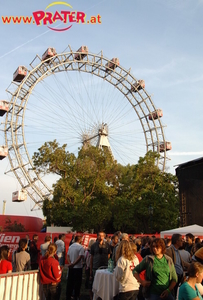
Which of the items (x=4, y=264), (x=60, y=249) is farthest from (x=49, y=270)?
(x=60, y=249)

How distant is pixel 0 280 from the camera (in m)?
4.86

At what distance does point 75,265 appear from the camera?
7.27m

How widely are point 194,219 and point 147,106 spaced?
23986mm

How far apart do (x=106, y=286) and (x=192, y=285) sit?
97.6 inches

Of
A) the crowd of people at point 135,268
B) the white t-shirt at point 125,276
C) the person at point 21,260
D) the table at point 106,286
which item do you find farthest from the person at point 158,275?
the person at point 21,260

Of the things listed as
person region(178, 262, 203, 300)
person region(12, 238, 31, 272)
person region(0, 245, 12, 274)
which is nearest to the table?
person region(12, 238, 31, 272)

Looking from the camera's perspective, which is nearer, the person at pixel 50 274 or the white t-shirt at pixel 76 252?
the person at pixel 50 274

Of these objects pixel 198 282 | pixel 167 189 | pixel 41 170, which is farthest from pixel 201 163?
pixel 198 282

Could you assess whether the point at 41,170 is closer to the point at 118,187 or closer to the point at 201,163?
the point at 118,187

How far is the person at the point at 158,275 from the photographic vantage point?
409cm

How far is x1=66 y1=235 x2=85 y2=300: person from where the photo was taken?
23.6 ft

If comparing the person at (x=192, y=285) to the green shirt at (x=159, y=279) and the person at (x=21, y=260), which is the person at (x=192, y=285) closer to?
the green shirt at (x=159, y=279)

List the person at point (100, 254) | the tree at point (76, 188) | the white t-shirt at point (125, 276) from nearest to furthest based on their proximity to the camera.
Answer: the white t-shirt at point (125, 276) < the person at point (100, 254) < the tree at point (76, 188)

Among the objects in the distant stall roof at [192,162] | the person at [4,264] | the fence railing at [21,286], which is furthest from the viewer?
the distant stall roof at [192,162]
